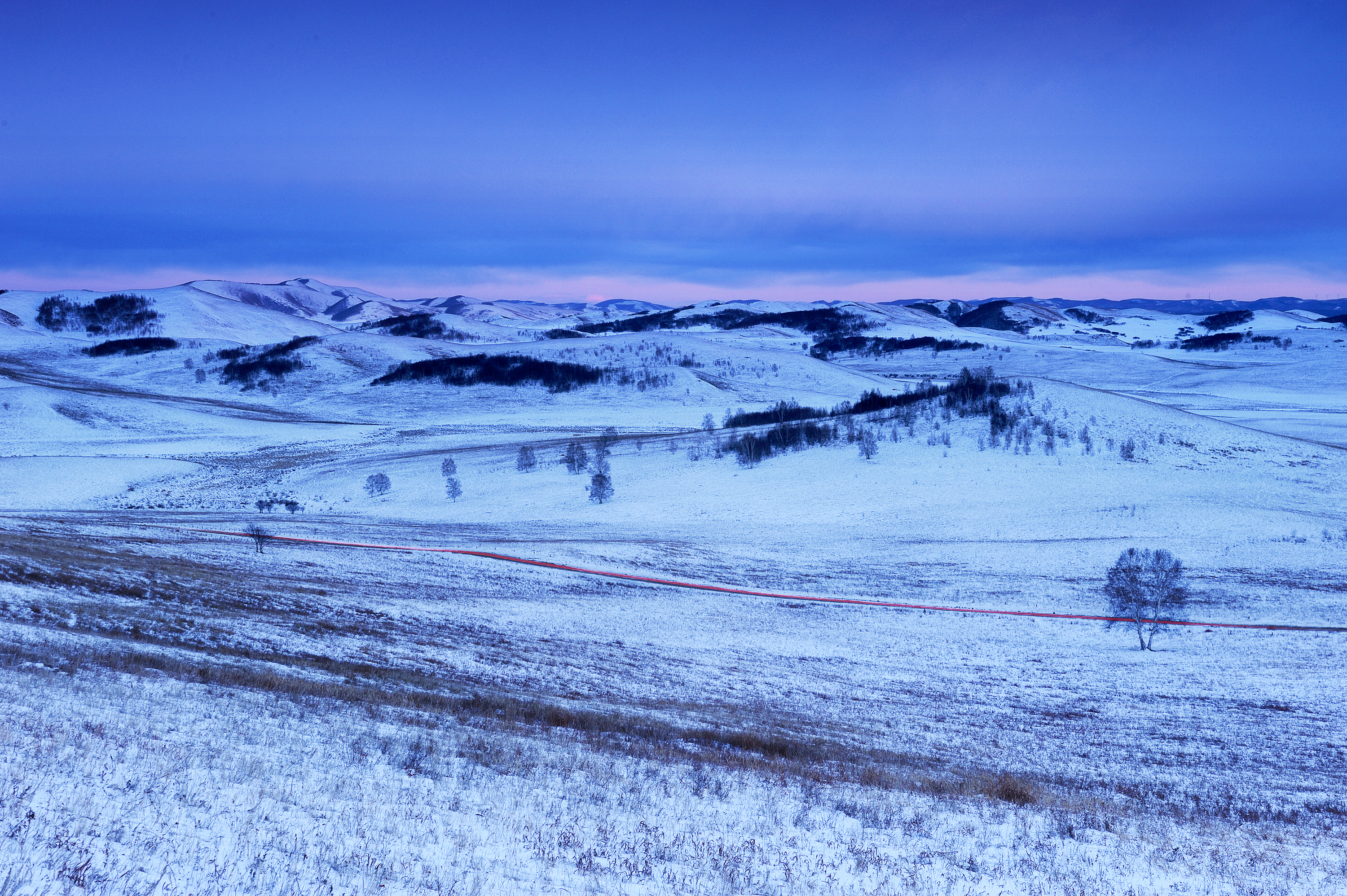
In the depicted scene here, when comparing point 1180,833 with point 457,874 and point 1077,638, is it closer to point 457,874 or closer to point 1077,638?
point 457,874

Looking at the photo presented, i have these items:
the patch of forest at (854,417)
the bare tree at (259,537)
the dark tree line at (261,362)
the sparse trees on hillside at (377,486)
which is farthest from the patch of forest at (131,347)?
the bare tree at (259,537)

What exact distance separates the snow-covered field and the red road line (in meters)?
0.83

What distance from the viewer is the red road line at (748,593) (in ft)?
81.4

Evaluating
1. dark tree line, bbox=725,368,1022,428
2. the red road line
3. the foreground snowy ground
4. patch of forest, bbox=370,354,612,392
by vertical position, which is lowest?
the red road line

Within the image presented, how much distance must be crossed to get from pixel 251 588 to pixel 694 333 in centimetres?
17487

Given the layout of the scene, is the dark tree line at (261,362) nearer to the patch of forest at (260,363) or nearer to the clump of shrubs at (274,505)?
the patch of forest at (260,363)

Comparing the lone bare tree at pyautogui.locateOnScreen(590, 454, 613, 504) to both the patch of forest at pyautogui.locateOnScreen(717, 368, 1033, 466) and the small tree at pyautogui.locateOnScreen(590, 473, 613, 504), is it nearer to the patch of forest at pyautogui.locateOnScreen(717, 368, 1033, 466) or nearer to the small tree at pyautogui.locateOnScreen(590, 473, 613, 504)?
the small tree at pyautogui.locateOnScreen(590, 473, 613, 504)

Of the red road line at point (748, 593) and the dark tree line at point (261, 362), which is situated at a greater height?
the dark tree line at point (261, 362)

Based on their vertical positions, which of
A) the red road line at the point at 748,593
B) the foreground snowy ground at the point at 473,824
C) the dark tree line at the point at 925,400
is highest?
the dark tree line at the point at 925,400

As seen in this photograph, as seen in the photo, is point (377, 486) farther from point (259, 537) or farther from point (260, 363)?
point (260, 363)

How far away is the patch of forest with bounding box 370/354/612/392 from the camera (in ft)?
418

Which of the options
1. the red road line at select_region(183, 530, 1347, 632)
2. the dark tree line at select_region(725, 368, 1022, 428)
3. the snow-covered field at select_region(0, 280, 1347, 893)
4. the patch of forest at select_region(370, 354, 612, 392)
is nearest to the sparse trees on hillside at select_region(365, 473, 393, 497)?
the snow-covered field at select_region(0, 280, 1347, 893)

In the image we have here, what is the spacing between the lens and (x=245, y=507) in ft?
153

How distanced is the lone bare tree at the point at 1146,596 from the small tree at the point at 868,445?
2974 centimetres
